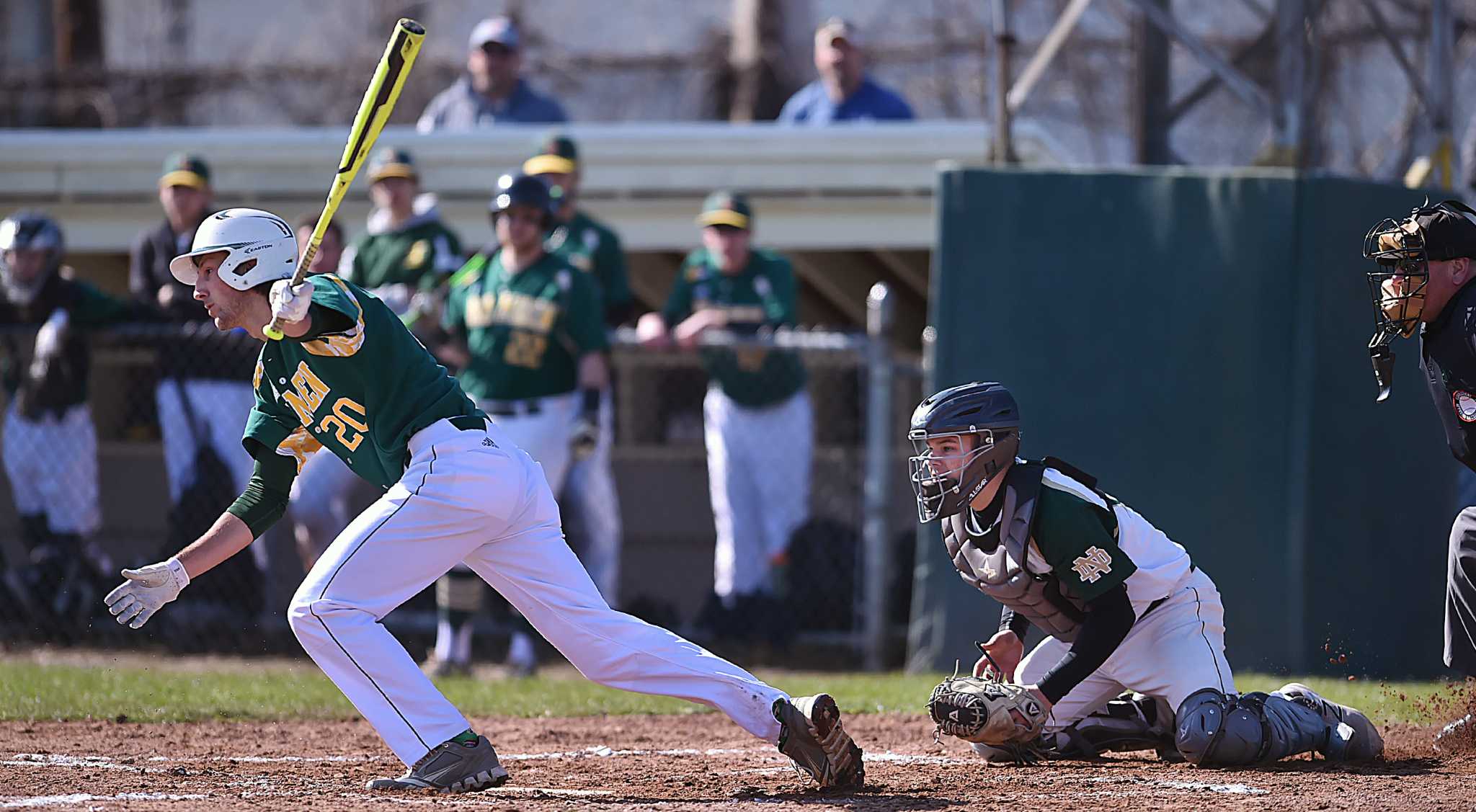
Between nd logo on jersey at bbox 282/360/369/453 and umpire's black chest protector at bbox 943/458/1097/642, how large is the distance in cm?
180

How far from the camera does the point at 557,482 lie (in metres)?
8.52

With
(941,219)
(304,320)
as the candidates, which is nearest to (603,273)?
(941,219)

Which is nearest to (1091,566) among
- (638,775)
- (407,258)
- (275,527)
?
(638,775)

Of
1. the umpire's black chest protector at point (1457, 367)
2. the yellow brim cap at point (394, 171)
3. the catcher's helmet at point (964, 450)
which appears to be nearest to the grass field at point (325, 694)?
the umpire's black chest protector at point (1457, 367)

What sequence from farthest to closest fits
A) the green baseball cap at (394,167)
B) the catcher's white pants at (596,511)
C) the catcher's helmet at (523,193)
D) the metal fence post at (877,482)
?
the green baseball cap at (394,167) → the catcher's white pants at (596,511) → the metal fence post at (877,482) → the catcher's helmet at (523,193)

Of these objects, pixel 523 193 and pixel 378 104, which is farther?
pixel 523 193

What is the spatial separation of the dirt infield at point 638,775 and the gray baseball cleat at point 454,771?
0.05 meters

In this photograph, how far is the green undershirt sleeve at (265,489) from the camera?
519cm

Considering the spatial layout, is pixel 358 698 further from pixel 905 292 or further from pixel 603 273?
pixel 905 292

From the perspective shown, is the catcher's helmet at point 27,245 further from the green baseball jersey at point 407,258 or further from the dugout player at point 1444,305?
the dugout player at point 1444,305

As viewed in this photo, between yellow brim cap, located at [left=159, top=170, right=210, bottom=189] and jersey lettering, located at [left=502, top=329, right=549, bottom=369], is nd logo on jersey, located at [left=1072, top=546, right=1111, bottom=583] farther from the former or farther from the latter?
yellow brim cap, located at [left=159, top=170, right=210, bottom=189]

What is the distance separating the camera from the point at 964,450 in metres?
5.12

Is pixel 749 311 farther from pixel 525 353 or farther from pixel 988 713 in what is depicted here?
pixel 988 713

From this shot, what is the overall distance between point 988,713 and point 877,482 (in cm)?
347
